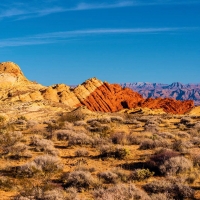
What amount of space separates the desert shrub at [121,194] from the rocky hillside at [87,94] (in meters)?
41.0

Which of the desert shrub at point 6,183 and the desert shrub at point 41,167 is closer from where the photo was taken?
the desert shrub at point 6,183

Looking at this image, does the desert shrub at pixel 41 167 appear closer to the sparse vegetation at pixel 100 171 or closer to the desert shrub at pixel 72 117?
the sparse vegetation at pixel 100 171

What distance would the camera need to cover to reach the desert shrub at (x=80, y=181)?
1161cm

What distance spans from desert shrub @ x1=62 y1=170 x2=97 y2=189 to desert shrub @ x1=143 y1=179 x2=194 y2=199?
2047 mm

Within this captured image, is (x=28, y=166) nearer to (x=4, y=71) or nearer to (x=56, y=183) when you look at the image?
(x=56, y=183)

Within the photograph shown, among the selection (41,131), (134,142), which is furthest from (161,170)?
(41,131)

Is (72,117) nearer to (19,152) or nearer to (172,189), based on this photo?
(19,152)

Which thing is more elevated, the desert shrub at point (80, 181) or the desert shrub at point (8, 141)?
the desert shrub at point (8, 141)

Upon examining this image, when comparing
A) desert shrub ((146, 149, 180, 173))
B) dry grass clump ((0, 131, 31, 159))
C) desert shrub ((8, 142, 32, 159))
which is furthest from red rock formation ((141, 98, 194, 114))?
desert shrub ((146, 149, 180, 173))

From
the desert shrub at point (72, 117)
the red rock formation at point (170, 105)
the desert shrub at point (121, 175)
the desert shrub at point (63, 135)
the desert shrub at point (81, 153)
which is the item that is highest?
the red rock formation at point (170, 105)

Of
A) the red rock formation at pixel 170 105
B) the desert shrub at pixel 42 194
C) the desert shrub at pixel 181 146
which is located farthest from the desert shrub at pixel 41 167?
the red rock formation at pixel 170 105

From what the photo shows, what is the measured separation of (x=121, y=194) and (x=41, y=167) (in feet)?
16.0

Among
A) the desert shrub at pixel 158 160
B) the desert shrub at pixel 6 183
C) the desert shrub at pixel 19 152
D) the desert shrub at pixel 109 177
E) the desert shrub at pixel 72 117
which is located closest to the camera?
the desert shrub at pixel 6 183

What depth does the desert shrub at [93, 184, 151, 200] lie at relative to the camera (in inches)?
381
